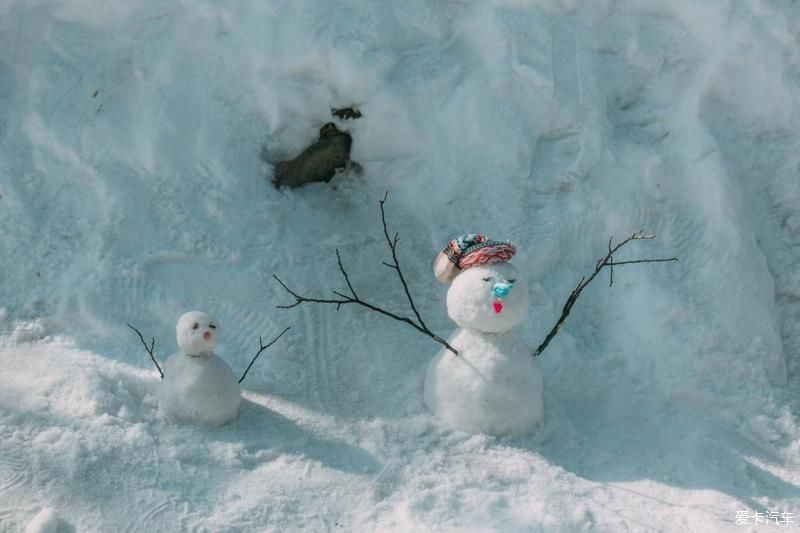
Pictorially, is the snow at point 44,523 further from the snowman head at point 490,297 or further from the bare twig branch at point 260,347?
the snowman head at point 490,297

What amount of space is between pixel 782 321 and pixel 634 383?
2.48 ft

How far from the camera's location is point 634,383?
3787 mm

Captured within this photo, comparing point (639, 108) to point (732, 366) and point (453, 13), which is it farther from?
point (732, 366)

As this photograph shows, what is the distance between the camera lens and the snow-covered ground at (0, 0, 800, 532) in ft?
11.0

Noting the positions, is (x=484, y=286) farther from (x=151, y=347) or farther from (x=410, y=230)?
(x=151, y=347)

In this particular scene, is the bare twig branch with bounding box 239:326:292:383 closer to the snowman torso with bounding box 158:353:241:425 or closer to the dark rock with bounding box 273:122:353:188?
the snowman torso with bounding box 158:353:241:425

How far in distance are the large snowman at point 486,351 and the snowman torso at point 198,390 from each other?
75cm

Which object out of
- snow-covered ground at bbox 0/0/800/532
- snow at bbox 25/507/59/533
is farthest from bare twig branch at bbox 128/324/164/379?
snow at bbox 25/507/59/533

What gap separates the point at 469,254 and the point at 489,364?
0.39 meters

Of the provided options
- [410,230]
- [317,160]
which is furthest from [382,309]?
[317,160]

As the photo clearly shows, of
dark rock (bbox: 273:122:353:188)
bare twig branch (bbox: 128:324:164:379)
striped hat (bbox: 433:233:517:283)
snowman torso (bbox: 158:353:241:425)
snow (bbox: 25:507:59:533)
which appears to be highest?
dark rock (bbox: 273:122:353:188)

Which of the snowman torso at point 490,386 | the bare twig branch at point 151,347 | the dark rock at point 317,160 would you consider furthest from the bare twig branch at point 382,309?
the bare twig branch at point 151,347

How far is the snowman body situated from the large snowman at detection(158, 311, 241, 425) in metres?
0.76

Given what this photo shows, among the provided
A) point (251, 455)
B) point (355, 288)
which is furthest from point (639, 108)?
point (251, 455)
